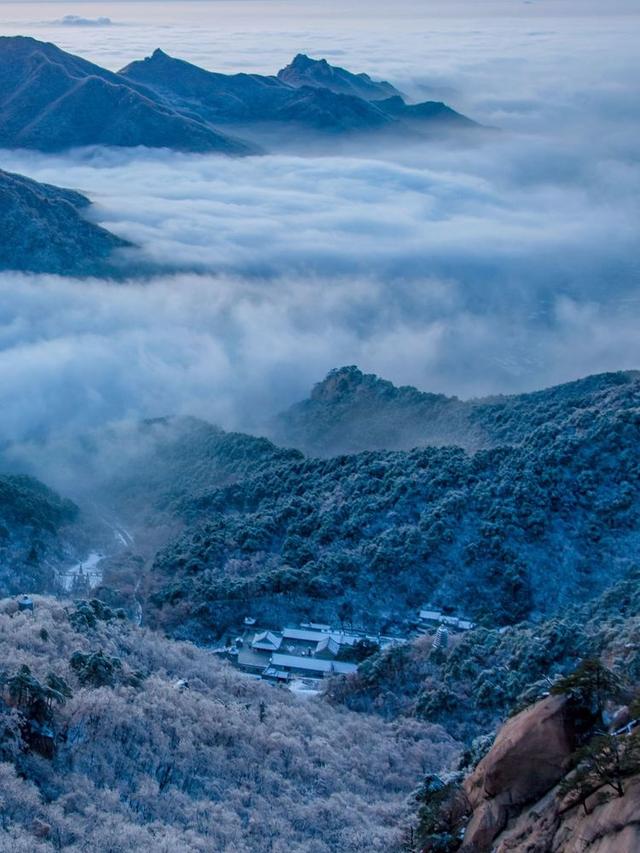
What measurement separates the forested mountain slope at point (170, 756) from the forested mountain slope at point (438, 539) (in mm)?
9866

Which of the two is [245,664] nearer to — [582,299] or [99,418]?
[99,418]

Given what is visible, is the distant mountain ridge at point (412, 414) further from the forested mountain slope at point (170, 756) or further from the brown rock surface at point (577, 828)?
the brown rock surface at point (577, 828)

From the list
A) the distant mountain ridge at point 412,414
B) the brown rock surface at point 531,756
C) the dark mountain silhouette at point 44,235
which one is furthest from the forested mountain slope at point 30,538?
the dark mountain silhouette at point 44,235

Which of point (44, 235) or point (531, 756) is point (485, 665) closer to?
point (531, 756)

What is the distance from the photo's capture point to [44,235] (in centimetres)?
12550

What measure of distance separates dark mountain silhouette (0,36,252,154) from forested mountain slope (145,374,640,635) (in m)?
153

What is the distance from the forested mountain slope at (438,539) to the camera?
146ft

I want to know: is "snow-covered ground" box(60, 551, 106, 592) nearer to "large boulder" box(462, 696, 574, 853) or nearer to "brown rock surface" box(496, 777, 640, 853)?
"large boulder" box(462, 696, 574, 853)

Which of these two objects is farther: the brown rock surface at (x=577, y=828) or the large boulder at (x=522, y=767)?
the large boulder at (x=522, y=767)

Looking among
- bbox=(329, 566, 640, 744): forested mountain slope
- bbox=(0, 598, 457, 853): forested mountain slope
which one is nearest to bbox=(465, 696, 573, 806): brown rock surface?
bbox=(0, 598, 457, 853): forested mountain slope

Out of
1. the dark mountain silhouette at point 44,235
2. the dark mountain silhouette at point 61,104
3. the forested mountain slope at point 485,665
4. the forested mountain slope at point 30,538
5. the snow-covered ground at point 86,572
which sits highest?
the dark mountain silhouette at point 61,104

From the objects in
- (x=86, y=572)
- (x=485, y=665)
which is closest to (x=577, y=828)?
(x=485, y=665)

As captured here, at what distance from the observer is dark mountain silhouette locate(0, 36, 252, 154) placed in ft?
618

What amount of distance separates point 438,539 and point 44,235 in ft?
308
